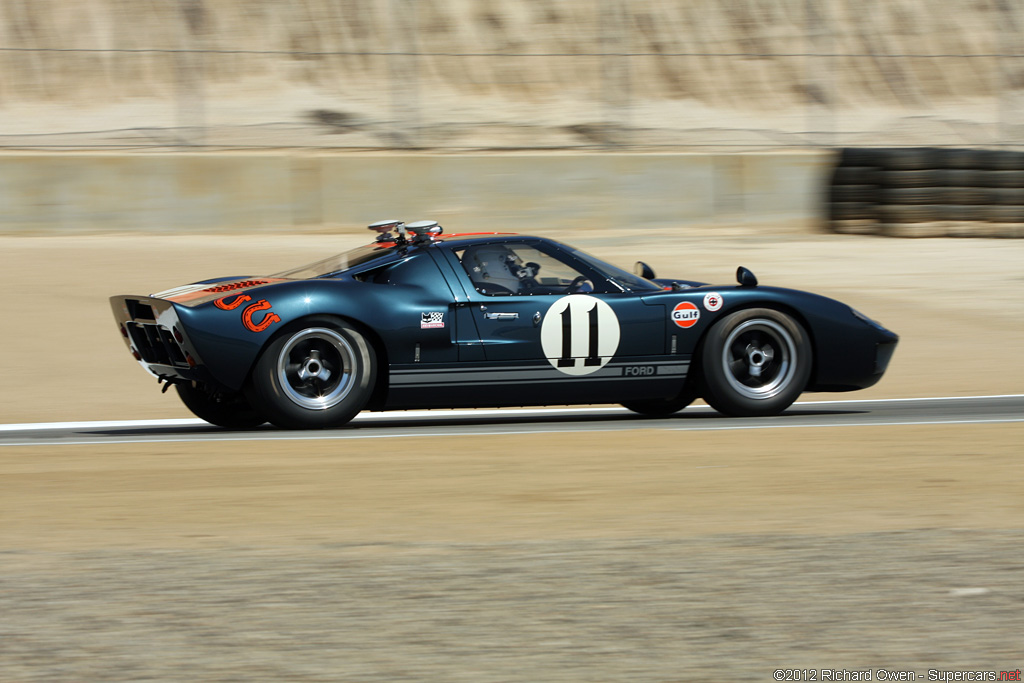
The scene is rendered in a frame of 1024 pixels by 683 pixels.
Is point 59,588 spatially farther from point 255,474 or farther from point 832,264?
point 832,264

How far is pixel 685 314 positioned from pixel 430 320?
1576 millimetres

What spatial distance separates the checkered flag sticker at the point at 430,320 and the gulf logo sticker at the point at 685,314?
1445 mm

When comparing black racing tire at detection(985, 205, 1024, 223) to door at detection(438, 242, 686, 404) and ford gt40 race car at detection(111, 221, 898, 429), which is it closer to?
ford gt40 race car at detection(111, 221, 898, 429)

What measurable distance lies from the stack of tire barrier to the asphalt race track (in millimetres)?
7983

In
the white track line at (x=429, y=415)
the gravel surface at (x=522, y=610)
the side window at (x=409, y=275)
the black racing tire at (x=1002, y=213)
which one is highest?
the black racing tire at (x=1002, y=213)

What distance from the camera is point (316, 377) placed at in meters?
7.95

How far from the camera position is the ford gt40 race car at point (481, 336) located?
7777mm

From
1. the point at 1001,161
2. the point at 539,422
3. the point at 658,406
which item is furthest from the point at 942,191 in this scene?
the point at 539,422

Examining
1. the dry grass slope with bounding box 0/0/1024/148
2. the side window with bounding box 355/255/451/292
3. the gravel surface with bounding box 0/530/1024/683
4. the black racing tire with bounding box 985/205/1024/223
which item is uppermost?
the dry grass slope with bounding box 0/0/1024/148

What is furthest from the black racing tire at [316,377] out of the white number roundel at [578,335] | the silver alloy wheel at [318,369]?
the white number roundel at [578,335]

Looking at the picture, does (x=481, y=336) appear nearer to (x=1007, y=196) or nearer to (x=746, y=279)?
(x=746, y=279)

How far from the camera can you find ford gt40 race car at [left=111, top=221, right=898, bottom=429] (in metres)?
7.78

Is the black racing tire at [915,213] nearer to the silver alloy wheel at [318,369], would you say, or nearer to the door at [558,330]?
the door at [558,330]

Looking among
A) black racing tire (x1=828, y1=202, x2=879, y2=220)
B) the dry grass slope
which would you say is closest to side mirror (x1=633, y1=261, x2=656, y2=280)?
black racing tire (x1=828, y1=202, x2=879, y2=220)
